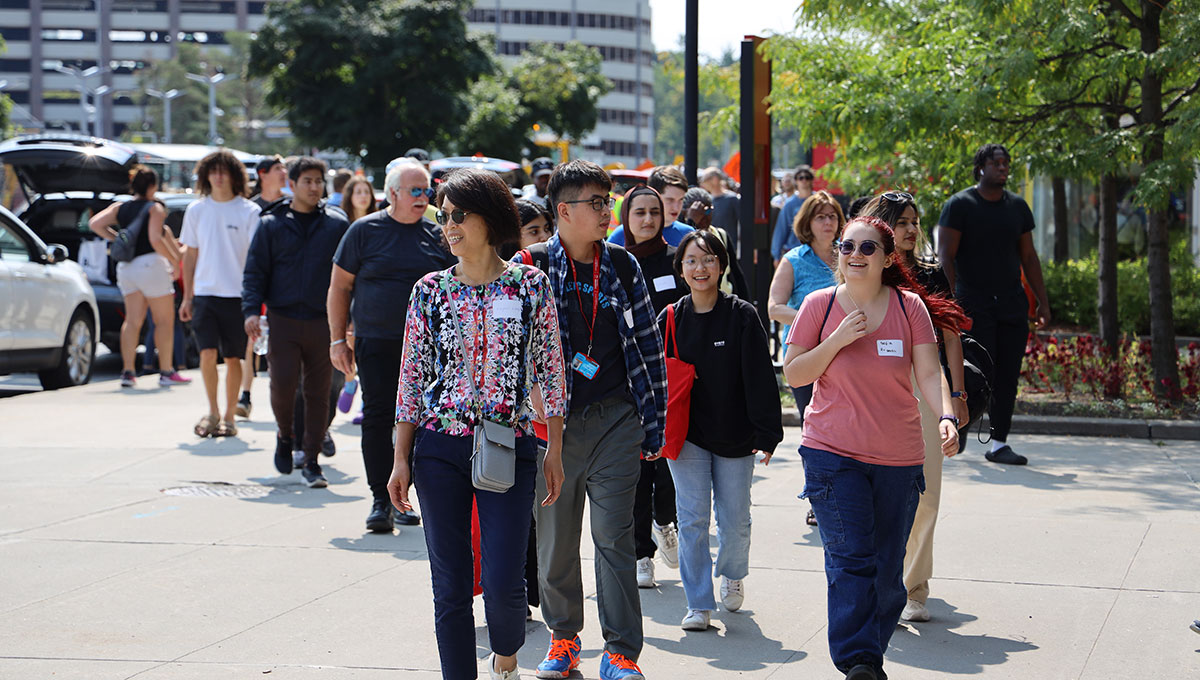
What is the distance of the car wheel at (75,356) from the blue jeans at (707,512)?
9569 mm

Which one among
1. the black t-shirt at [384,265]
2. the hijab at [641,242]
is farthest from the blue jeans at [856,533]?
the black t-shirt at [384,265]

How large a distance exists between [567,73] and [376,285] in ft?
196

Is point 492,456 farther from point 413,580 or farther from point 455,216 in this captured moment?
point 413,580

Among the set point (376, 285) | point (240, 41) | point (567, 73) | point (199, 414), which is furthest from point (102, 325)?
point (240, 41)

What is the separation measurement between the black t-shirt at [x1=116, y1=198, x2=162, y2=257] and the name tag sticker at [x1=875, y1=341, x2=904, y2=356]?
9.58 meters

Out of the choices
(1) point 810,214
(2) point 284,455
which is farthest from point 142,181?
(1) point 810,214

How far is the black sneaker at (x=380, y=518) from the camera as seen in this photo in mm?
7312

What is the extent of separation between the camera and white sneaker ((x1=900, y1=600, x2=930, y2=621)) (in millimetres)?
5598

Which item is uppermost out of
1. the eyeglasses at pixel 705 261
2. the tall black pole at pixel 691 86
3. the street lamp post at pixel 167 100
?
the street lamp post at pixel 167 100

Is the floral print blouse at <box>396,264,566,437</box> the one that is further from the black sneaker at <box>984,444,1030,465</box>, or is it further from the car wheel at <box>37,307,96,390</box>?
the car wheel at <box>37,307,96,390</box>

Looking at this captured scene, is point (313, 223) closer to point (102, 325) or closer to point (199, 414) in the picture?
point (199, 414)

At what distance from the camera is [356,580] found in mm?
6340

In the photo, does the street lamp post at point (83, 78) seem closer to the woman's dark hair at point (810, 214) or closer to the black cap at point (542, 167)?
the black cap at point (542, 167)

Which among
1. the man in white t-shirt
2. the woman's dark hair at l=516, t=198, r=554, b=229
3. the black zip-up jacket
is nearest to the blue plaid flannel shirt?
the woman's dark hair at l=516, t=198, r=554, b=229
